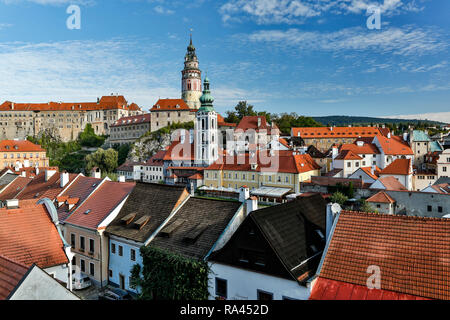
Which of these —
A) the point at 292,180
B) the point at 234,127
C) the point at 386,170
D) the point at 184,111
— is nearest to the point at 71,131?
the point at 184,111

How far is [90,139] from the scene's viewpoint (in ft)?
388

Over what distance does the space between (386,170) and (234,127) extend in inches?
2096

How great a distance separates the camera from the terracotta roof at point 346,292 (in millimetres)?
10016

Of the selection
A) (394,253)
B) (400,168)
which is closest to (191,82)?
(400,168)

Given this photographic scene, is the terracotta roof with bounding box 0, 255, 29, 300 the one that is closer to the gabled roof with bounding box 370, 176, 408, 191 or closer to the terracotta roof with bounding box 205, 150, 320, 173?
the gabled roof with bounding box 370, 176, 408, 191

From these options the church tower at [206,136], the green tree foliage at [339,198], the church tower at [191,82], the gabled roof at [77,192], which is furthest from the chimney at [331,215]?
the church tower at [191,82]

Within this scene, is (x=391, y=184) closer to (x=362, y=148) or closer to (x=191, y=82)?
(x=362, y=148)

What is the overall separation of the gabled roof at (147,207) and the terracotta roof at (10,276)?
8.95 m

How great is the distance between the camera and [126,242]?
58.5 ft

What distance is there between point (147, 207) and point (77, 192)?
307 inches

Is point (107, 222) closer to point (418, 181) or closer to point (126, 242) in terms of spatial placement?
point (126, 242)

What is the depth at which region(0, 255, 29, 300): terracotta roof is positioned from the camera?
24.1ft

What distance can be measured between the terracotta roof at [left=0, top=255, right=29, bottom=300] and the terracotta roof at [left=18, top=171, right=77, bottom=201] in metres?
18.4

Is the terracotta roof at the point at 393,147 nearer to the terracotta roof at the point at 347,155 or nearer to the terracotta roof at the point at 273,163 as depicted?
the terracotta roof at the point at 347,155
